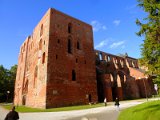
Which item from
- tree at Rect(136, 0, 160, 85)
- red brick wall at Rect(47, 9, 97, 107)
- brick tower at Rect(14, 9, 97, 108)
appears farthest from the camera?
red brick wall at Rect(47, 9, 97, 107)

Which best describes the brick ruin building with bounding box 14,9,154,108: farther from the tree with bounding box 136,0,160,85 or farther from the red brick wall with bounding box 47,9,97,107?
the tree with bounding box 136,0,160,85

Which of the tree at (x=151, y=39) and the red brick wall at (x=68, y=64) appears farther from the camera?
the red brick wall at (x=68, y=64)

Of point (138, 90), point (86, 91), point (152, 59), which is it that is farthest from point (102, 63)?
point (152, 59)

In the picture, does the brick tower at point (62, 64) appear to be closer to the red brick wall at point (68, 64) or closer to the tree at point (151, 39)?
the red brick wall at point (68, 64)

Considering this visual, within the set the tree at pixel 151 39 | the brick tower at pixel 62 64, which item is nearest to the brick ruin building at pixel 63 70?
the brick tower at pixel 62 64

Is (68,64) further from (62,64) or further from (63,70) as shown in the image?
(63,70)

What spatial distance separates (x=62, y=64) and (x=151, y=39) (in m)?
19.3

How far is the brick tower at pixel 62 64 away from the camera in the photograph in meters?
27.3

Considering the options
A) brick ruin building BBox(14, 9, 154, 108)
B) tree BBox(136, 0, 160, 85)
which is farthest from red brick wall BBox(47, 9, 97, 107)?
tree BBox(136, 0, 160, 85)

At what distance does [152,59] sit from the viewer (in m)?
12.7

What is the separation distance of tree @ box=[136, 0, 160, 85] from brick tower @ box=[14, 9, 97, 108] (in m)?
17.6

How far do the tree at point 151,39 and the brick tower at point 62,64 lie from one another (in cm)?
1755

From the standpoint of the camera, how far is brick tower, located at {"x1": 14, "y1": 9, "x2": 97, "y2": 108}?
89.6ft

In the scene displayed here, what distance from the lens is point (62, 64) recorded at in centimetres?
2961
